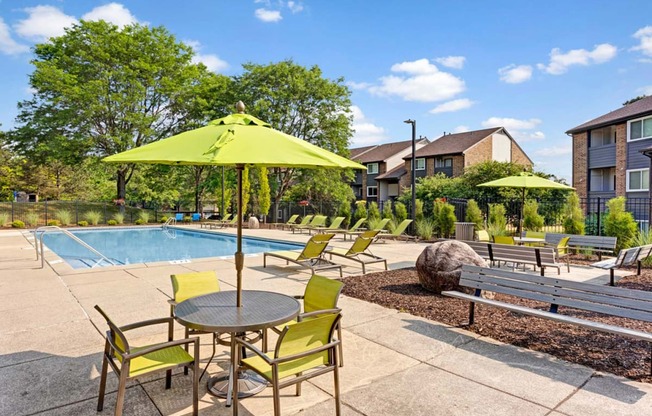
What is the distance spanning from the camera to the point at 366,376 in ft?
12.2

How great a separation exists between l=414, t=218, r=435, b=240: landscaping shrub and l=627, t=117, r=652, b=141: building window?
582 inches

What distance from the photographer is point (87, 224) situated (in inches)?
1004

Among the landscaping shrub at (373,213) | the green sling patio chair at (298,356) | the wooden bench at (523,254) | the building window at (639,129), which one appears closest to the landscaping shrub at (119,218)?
the landscaping shrub at (373,213)

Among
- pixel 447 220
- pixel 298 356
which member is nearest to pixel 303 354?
pixel 298 356

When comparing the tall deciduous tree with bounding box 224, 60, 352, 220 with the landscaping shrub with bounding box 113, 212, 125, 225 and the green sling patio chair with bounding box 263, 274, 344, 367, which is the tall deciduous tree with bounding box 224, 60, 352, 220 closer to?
the landscaping shrub with bounding box 113, 212, 125, 225

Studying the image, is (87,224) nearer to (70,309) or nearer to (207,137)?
(70,309)

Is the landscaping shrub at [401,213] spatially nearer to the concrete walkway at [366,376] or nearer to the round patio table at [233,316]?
the concrete walkway at [366,376]

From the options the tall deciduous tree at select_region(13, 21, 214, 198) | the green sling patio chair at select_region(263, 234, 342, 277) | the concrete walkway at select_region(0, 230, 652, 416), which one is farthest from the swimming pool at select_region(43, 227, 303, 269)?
the tall deciduous tree at select_region(13, 21, 214, 198)

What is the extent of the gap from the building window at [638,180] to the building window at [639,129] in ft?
6.36

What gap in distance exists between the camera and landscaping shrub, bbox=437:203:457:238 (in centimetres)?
1603

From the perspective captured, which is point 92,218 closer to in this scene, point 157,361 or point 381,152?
point 157,361

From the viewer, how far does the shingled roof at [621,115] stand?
71.2 ft

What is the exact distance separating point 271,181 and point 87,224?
13030 millimetres

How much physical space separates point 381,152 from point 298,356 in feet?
153
